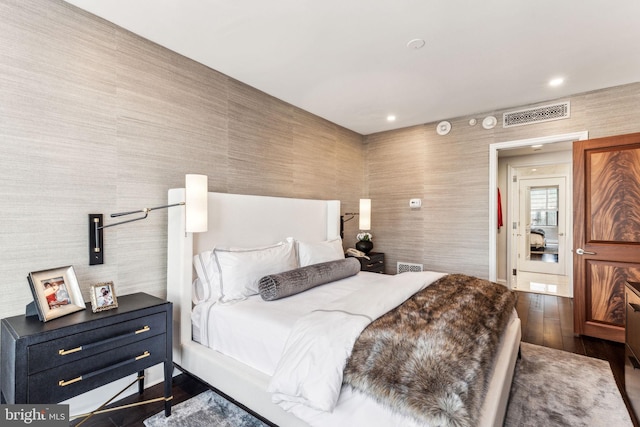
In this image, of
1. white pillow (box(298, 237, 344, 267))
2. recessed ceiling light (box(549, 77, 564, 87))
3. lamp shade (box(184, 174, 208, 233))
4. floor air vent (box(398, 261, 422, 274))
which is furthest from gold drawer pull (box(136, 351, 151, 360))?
recessed ceiling light (box(549, 77, 564, 87))

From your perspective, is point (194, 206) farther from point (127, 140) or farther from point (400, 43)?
point (400, 43)

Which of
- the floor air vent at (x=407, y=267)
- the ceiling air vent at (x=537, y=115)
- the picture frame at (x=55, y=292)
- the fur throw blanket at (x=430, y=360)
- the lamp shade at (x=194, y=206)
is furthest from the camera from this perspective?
the floor air vent at (x=407, y=267)

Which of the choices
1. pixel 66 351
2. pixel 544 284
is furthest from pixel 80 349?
pixel 544 284

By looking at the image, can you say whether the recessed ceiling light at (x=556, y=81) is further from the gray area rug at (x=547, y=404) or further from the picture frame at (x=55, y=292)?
the picture frame at (x=55, y=292)

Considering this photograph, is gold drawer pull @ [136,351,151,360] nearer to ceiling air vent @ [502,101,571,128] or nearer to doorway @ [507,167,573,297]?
ceiling air vent @ [502,101,571,128]

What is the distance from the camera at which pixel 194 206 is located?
2.24 metres

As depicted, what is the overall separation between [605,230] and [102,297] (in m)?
4.44

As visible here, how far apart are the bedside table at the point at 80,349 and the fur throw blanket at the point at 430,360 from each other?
1.30 m

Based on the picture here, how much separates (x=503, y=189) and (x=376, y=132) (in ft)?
8.86

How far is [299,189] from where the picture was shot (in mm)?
3840

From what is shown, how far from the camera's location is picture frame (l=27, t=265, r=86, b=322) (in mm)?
1646

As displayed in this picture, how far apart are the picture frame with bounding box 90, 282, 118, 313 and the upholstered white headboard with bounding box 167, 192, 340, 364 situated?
1.58 feet

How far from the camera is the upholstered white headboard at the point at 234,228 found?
91.3 inches

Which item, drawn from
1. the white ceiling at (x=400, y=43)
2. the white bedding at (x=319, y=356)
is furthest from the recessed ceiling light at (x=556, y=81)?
the white bedding at (x=319, y=356)
